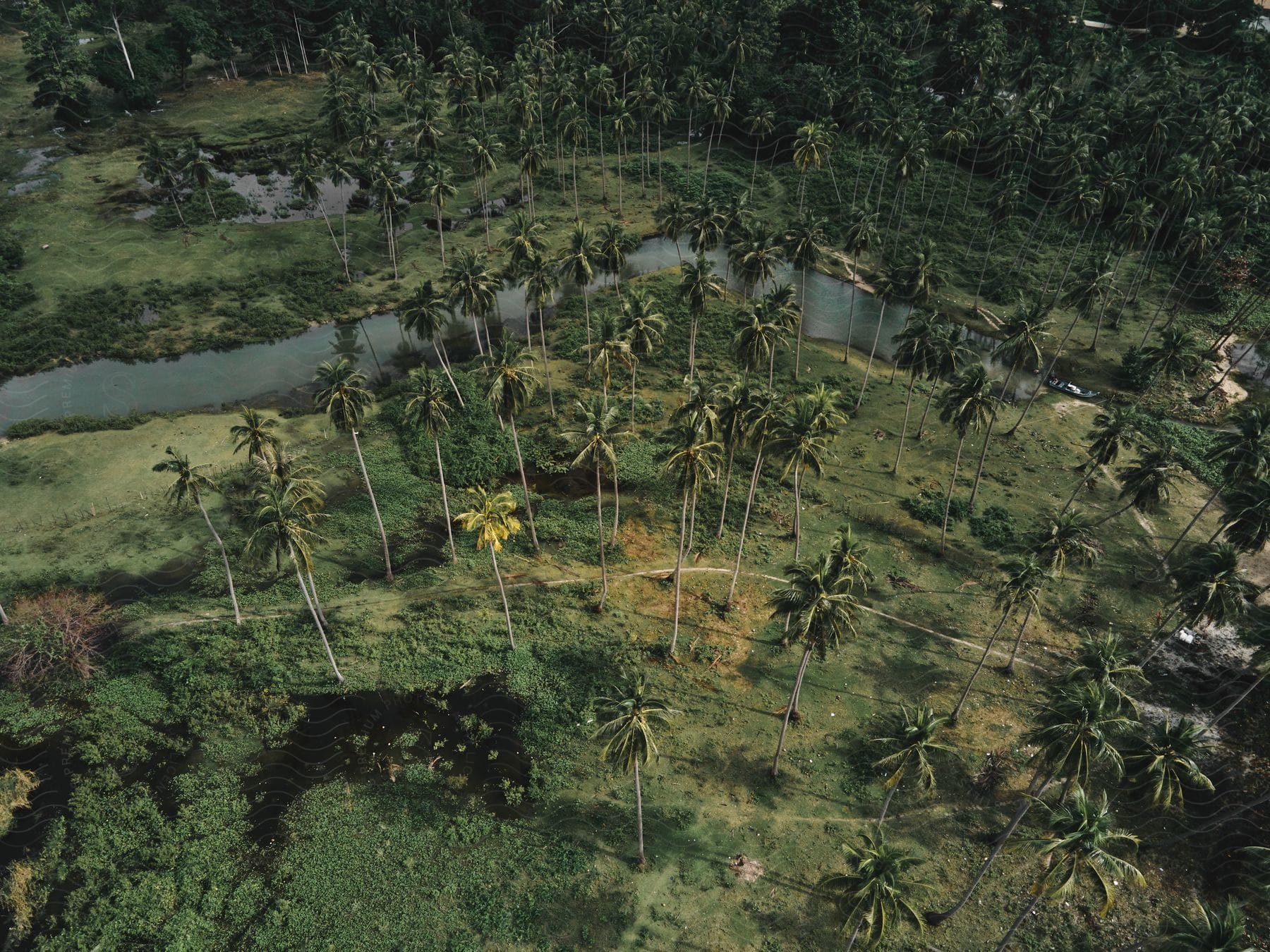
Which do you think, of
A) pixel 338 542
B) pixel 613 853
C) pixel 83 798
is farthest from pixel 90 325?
pixel 613 853

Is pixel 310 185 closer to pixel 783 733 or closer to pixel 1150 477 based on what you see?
pixel 783 733

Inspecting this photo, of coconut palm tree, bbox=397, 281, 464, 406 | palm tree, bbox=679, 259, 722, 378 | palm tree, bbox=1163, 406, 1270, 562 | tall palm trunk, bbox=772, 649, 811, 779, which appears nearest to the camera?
tall palm trunk, bbox=772, 649, 811, 779

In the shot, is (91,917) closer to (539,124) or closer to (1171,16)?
(539,124)

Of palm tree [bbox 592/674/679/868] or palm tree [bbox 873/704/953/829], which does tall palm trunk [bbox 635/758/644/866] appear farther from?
palm tree [bbox 873/704/953/829]

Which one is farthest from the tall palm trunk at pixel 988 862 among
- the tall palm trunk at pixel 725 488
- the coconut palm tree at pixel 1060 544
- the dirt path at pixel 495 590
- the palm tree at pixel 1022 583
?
the tall palm trunk at pixel 725 488

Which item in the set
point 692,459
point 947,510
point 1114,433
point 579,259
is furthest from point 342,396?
point 1114,433

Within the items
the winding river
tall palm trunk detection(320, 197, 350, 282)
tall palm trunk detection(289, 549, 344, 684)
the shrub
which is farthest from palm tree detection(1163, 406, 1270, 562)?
tall palm trunk detection(320, 197, 350, 282)

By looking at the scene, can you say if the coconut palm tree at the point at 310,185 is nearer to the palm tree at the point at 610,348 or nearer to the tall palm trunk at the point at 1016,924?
the palm tree at the point at 610,348
